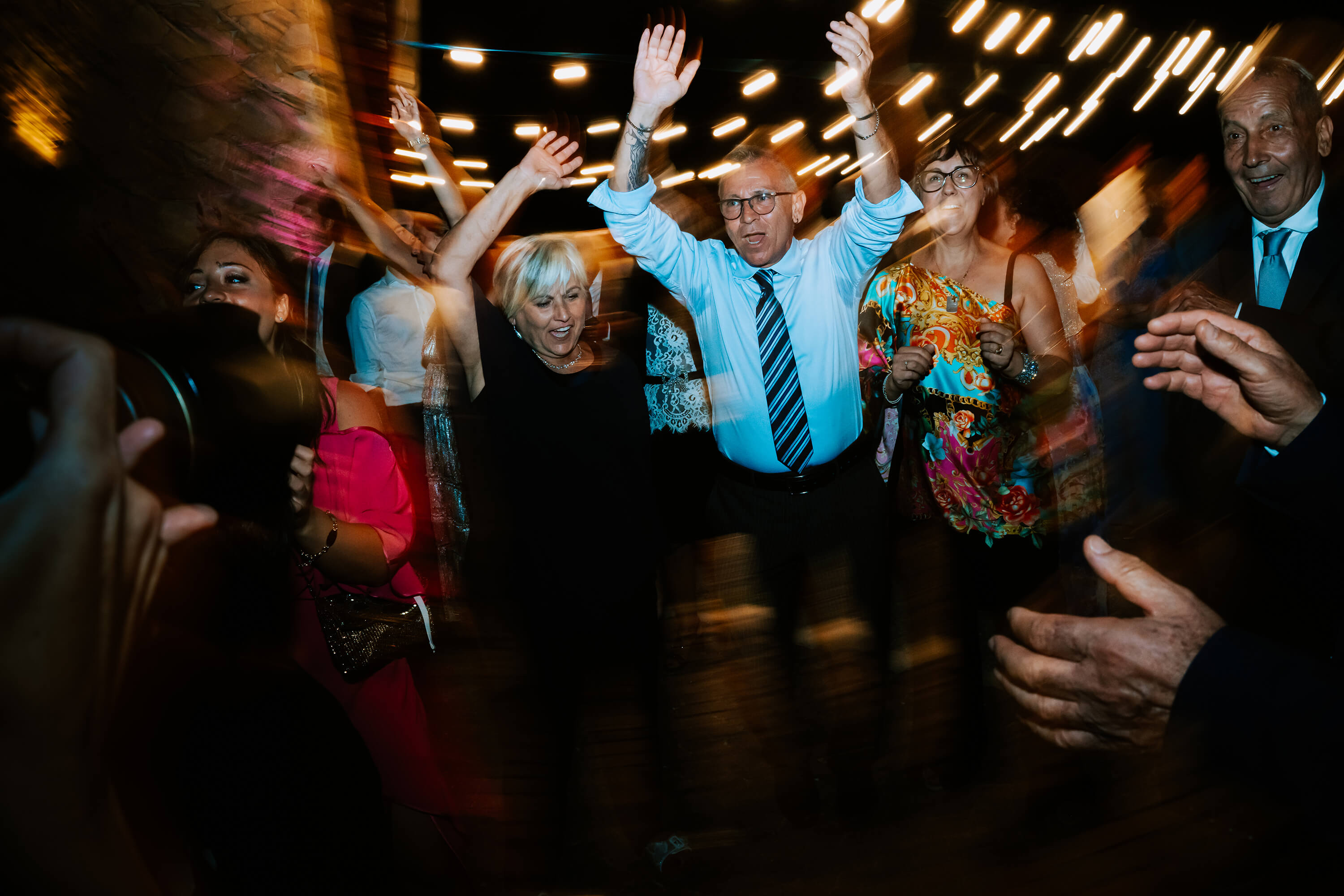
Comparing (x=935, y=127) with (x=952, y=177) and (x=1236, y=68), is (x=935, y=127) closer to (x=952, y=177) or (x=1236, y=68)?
(x=952, y=177)

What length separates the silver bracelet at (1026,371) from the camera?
1959mm

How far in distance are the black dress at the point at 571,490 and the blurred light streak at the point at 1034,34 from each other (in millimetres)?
2521

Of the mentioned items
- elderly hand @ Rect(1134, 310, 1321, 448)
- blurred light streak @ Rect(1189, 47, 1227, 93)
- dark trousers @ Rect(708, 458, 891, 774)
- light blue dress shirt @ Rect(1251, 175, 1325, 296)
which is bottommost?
dark trousers @ Rect(708, 458, 891, 774)

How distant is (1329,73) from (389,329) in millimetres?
3048

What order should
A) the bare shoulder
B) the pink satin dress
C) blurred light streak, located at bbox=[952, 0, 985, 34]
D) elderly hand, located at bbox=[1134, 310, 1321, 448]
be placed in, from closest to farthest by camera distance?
1. elderly hand, located at bbox=[1134, 310, 1321, 448]
2. the pink satin dress
3. the bare shoulder
4. blurred light streak, located at bbox=[952, 0, 985, 34]

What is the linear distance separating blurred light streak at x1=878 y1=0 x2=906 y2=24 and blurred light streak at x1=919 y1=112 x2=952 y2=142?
0.38 metres

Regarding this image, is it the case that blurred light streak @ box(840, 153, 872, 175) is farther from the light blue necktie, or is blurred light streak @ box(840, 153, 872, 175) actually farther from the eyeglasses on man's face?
the light blue necktie

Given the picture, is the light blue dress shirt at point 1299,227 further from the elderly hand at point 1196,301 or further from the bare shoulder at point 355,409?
the bare shoulder at point 355,409

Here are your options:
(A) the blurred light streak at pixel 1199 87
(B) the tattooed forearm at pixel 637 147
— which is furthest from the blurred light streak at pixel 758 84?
(A) the blurred light streak at pixel 1199 87

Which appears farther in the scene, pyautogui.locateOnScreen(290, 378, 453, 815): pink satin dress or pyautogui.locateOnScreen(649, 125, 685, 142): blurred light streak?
pyautogui.locateOnScreen(649, 125, 685, 142): blurred light streak

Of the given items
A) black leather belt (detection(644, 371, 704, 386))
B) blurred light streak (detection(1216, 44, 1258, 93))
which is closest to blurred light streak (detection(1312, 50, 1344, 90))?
blurred light streak (detection(1216, 44, 1258, 93))

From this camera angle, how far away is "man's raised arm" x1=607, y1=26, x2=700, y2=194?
1684mm

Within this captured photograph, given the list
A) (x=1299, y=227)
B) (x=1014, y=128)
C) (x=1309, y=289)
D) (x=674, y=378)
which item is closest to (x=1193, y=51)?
(x=1014, y=128)

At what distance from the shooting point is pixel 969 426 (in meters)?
2.00
